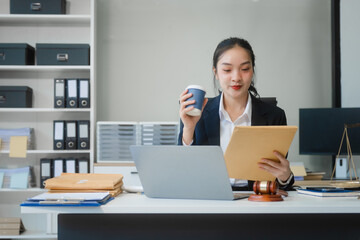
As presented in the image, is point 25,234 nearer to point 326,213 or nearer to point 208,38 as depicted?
point 208,38

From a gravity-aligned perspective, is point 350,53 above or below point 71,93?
above

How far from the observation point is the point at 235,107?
6.26 ft

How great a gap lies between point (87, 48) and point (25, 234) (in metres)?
1.48

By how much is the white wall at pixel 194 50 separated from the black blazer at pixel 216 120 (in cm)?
187

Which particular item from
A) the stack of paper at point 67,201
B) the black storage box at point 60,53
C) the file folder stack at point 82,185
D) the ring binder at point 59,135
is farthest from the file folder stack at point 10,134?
the stack of paper at point 67,201

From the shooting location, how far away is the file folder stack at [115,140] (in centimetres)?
333

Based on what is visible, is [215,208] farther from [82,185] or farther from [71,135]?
[71,135]

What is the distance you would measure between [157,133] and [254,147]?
208 centimetres

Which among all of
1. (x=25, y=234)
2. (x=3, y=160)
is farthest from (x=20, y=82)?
(x=25, y=234)

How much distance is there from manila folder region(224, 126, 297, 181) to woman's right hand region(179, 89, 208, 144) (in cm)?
19

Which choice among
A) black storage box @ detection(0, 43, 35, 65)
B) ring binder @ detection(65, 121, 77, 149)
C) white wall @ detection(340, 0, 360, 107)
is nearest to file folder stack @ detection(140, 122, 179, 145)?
ring binder @ detection(65, 121, 77, 149)

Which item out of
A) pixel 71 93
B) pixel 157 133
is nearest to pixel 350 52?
pixel 157 133

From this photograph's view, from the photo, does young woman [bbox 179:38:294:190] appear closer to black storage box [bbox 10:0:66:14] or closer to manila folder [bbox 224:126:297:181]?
manila folder [bbox 224:126:297:181]

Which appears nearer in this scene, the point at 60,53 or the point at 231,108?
the point at 231,108
